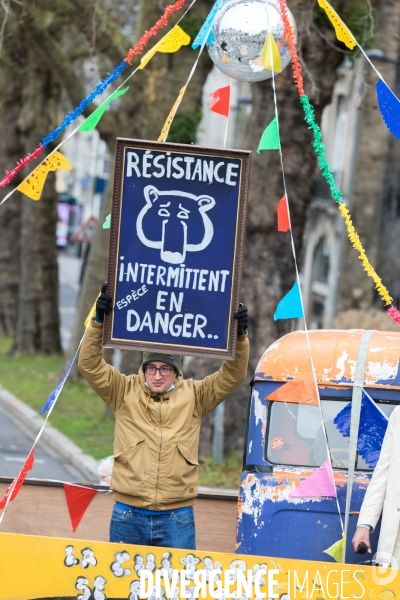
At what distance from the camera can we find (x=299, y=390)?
6.27 metres

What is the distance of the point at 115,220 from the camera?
6031 millimetres

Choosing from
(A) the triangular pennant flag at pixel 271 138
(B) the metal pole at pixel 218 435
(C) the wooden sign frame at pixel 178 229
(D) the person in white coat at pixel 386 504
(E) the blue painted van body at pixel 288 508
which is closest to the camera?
(D) the person in white coat at pixel 386 504

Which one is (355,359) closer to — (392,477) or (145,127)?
(392,477)

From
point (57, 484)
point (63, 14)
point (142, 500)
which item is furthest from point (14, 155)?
point (142, 500)

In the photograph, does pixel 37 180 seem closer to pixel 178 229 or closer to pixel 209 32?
pixel 178 229

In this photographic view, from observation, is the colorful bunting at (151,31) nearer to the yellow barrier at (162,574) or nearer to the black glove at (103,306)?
the black glove at (103,306)

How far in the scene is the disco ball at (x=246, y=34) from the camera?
6.56 meters

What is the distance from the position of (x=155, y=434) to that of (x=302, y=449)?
1.09m

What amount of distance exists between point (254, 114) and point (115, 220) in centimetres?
674

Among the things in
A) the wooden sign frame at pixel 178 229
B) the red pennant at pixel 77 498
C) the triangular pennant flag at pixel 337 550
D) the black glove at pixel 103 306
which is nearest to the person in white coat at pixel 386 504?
the triangular pennant flag at pixel 337 550

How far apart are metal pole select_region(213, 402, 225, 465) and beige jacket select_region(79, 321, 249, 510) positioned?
573cm

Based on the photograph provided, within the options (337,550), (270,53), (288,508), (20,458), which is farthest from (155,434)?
(20,458)

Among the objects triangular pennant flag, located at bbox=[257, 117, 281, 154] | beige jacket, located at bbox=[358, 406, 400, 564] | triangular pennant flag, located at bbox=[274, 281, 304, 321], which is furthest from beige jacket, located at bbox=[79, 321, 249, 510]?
triangular pennant flag, located at bbox=[257, 117, 281, 154]

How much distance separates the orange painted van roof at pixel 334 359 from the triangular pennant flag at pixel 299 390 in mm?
91
